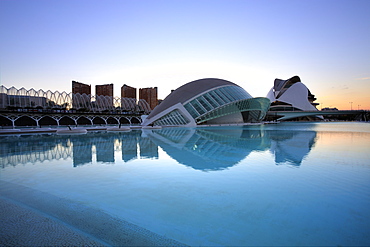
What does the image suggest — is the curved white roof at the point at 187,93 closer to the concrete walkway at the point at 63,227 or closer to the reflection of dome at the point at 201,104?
the reflection of dome at the point at 201,104

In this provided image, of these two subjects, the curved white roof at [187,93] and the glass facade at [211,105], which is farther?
the curved white roof at [187,93]

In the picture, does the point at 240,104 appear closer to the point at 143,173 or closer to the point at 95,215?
the point at 143,173

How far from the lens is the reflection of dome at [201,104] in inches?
1404

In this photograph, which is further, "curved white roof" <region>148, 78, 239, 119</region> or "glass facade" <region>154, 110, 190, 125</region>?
"curved white roof" <region>148, 78, 239, 119</region>

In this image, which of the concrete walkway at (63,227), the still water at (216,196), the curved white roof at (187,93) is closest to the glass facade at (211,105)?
the curved white roof at (187,93)

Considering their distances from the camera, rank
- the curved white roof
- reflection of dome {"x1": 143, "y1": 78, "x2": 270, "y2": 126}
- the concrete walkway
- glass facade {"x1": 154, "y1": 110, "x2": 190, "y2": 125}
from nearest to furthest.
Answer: the concrete walkway, reflection of dome {"x1": 143, "y1": 78, "x2": 270, "y2": 126}, glass facade {"x1": 154, "y1": 110, "x2": 190, "y2": 125}, the curved white roof

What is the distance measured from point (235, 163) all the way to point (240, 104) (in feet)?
109

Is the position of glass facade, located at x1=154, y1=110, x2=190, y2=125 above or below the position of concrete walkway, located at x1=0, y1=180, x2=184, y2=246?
above

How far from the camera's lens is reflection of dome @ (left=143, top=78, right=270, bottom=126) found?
117 ft

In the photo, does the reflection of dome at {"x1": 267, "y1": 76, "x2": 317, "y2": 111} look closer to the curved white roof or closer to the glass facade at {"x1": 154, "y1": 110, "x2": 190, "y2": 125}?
the curved white roof

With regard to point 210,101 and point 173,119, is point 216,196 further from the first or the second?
point 173,119

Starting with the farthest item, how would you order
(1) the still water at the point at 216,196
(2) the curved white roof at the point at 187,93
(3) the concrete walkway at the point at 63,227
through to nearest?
1. (2) the curved white roof at the point at 187,93
2. (1) the still water at the point at 216,196
3. (3) the concrete walkway at the point at 63,227

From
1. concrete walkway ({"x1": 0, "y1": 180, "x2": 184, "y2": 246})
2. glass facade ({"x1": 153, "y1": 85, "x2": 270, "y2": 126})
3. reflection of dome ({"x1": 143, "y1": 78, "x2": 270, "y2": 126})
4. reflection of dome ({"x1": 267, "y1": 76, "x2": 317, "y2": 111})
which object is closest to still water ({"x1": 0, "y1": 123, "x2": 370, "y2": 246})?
concrete walkway ({"x1": 0, "y1": 180, "x2": 184, "y2": 246})

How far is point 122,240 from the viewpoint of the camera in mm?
2754
